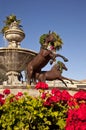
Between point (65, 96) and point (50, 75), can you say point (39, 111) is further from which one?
point (50, 75)

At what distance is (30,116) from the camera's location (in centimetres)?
662

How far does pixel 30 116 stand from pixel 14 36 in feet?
51.7

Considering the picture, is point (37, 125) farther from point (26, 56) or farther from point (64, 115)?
point (26, 56)

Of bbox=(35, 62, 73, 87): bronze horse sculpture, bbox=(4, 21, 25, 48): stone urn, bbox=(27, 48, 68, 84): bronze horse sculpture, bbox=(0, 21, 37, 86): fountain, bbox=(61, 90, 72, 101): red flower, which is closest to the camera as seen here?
bbox=(61, 90, 72, 101): red flower

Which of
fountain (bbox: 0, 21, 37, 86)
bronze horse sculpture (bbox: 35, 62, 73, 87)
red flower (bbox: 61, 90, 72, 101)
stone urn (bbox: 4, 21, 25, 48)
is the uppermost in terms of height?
stone urn (bbox: 4, 21, 25, 48)

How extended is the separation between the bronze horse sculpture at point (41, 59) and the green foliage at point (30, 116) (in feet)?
26.1

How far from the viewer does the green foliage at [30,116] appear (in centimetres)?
662

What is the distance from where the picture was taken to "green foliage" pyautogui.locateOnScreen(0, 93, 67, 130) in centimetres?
662

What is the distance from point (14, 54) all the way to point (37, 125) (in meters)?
14.0

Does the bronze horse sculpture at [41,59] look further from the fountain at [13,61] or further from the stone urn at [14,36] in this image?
the stone urn at [14,36]

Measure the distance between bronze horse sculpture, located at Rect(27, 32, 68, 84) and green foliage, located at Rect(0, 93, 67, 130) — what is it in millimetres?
7949

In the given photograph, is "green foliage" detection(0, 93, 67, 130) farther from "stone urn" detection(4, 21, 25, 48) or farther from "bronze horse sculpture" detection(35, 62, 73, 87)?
"stone urn" detection(4, 21, 25, 48)

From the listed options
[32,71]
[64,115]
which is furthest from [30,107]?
[32,71]

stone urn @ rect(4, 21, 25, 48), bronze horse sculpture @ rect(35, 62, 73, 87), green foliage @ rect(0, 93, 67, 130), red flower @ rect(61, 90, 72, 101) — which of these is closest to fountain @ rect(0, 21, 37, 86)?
stone urn @ rect(4, 21, 25, 48)
